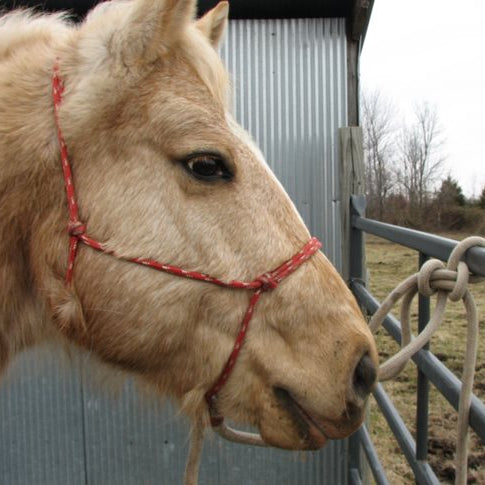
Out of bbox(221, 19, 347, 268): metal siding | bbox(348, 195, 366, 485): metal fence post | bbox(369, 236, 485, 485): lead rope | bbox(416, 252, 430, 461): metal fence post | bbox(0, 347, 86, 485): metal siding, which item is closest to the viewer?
bbox(369, 236, 485, 485): lead rope

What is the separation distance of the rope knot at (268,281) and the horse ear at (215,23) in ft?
3.60

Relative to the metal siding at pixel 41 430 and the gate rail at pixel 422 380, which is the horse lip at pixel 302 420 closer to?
the gate rail at pixel 422 380

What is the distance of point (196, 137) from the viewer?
1531 millimetres

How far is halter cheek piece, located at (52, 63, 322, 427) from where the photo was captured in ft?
4.97

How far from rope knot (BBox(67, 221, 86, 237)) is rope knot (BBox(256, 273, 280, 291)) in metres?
0.57

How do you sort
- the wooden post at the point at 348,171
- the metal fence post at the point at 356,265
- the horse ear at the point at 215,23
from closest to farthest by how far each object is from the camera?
the horse ear at the point at 215,23, the metal fence post at the point at 356,265, the wooden post at the point at 348,171

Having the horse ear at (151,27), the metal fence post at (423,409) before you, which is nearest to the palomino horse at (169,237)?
the horse ear at (151,27)

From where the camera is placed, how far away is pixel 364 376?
1.47 m

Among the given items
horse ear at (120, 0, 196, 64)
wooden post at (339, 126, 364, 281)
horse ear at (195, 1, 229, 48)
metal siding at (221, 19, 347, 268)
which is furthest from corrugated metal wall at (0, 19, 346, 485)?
horse ear at (120, 0, 196, 64)

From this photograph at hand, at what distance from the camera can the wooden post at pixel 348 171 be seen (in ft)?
11.4

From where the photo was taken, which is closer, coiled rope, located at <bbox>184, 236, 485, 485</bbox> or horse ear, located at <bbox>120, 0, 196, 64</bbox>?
coiled rope, located at <bbox>184, 236, 485, 485</bbox>

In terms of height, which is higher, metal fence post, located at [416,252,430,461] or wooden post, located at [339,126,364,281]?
wooden post, located at [339,126,364,281]

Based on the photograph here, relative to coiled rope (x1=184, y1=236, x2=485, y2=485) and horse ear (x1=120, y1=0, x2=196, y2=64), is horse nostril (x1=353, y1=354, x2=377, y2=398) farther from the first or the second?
horse ear (x1=120, y1=0, x2=196, y2=64)

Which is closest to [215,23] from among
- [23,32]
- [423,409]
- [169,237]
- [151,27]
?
[151,27]
